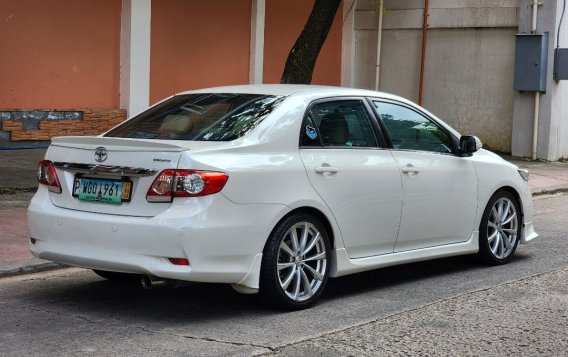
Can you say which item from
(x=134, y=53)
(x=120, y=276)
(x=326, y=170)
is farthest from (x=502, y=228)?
(x=134, y=53)

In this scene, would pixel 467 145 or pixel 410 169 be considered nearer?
pixel 410 169

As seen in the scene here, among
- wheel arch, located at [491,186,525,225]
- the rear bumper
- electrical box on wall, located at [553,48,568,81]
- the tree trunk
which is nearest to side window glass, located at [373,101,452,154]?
wheel arch, located at [491,186,525,225]

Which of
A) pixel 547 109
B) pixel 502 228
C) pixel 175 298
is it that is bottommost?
pixel 175 298

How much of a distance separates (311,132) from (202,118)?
2.60 feet

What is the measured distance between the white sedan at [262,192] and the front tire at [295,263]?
0.01 metres

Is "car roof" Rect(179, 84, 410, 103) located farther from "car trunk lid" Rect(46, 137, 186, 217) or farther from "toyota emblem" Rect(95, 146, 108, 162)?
"toyota emblem" Rect(95, 146, 108, 162)

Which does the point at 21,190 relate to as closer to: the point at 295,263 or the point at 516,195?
the point at 516,195

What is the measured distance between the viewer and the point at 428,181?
7781 millimetres

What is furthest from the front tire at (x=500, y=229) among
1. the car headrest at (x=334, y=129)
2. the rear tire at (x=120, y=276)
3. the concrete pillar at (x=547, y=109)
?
the concrete pillar at (x=547, y=109)

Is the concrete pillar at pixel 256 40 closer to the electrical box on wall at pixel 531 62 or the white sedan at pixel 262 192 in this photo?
the electrical box on wall at pixel 531 62

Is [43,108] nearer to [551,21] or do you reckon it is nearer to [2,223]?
[2,223]

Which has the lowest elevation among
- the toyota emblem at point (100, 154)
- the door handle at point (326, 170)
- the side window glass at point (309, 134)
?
the door handle at point (326, 170)

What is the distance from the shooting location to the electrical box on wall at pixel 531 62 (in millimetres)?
19547

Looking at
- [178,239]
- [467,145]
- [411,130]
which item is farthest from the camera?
[467,145]
